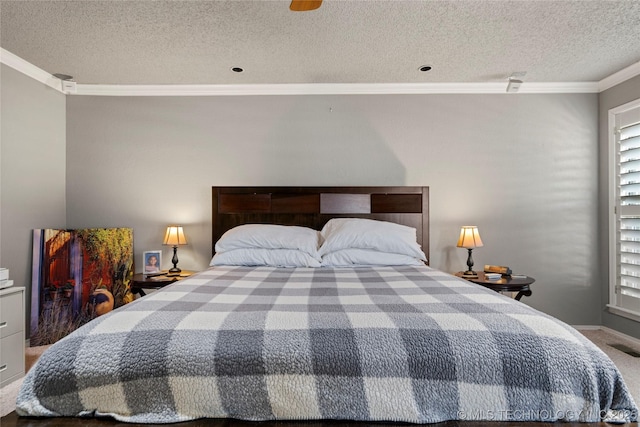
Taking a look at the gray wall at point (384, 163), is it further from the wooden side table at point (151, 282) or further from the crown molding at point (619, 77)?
the wooden side table at point (151, 282)

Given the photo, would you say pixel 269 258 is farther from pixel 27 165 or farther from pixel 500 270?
pixel 27 165

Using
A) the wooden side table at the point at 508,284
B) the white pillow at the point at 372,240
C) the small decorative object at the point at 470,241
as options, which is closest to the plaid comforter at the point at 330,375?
the white pillow at the point at 372,240

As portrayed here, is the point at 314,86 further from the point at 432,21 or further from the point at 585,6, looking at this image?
the point at 585,6

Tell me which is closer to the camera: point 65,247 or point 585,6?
point 585,6

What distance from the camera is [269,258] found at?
269cm

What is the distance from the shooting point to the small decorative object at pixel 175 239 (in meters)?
3.16

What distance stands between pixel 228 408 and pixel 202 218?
2.62 m

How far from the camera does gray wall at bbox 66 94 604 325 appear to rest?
3410mm

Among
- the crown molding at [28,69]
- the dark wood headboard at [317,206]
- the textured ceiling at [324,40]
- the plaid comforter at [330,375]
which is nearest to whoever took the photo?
the plaid comforter at [330,375]

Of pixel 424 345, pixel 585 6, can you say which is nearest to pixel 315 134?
pixel 585 6

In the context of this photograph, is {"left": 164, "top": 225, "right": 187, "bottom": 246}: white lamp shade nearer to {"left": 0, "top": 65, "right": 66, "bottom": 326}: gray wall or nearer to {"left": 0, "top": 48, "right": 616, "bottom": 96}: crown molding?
{"left": 0, "top": 65, "right": 66, "bottom": 326}: gray wall

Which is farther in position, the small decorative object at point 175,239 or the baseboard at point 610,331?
the small decorative object at point 175,239

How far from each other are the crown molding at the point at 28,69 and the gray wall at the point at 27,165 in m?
0.04

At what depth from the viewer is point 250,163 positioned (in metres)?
3.47
